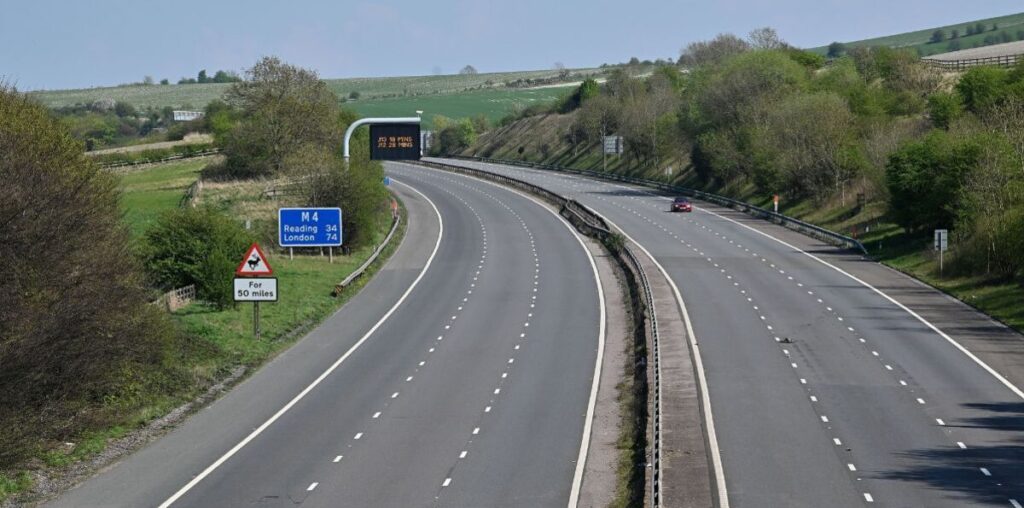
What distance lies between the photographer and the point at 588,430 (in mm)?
33375

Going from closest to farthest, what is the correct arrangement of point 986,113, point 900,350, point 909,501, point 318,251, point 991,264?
point 909,501 < point 900,350 < point 991,264 < point 318,251 < point 986,113

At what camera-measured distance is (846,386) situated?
38.2 meters

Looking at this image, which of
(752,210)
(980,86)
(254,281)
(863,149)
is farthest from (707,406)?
(980,86)

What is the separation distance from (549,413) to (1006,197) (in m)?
35.8

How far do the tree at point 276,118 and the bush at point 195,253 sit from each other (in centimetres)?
4732

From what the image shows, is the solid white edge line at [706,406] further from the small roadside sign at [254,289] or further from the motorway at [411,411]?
the small roadside sign at [254,289]

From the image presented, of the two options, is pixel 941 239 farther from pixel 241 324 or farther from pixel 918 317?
pixel 241 324

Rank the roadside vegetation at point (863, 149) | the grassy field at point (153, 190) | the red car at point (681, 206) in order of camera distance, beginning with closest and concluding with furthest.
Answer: the roadside vegetation at point (863, 149), the grassy field at point (153, 190), the red car at point (681, 206)

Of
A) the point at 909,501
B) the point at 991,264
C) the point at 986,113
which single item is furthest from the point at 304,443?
the point at 986,113

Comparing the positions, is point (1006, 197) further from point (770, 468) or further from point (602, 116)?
point (602, 116)

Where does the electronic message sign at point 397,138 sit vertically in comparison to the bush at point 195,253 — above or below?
above

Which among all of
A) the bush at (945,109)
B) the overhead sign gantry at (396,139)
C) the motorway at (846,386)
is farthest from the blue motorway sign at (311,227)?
the bush at (945,109)

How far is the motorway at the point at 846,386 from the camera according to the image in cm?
2691

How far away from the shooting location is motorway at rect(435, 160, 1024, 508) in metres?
26.9
